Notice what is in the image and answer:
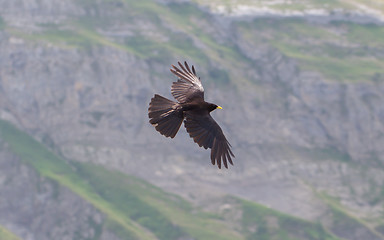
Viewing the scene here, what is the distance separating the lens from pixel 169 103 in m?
44.5

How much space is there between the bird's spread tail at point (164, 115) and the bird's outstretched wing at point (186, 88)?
262 centimetres

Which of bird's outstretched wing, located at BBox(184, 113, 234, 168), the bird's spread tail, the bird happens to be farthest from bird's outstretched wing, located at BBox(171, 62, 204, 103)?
bird's outstretched wing, located at BBox(184, 113, 234, 168)

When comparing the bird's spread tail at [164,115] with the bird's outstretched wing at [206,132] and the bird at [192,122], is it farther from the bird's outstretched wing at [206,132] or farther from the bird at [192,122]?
the bird's outstretched wing at [206,132]

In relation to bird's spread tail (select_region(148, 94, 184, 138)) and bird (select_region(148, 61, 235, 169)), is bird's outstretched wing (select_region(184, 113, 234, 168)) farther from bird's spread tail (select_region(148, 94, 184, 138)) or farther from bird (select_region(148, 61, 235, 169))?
bird's spread tail (select_region(148, 94, 184, 138))

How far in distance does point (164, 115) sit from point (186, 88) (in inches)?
224

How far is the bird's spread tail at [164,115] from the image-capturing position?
143ft

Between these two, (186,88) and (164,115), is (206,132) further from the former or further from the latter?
(186,88)

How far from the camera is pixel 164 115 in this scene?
4406 centimetres

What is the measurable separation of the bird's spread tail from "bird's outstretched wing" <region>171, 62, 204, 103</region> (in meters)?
2.62

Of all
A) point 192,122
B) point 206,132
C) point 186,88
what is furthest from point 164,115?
point 186,88

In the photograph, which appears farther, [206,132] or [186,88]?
[186,88]

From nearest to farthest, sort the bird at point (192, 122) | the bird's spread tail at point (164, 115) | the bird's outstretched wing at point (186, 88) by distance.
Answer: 1. the bird at point (192, 122)
2. the bird's spread tail at point (164, 115)
3. the bird's outstretched wing at point (186, 88)

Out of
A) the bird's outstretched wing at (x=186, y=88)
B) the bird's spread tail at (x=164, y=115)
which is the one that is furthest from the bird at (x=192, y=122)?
the bird's outstretched wing at (x=186, y=88)

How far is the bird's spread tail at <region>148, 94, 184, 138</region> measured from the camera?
→ 143ft
